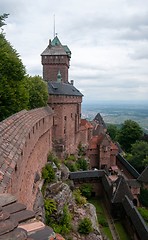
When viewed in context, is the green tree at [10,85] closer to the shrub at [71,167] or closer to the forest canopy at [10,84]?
the forest canopy at [10,84]

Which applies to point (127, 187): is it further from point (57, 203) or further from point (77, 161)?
A: point (57, 203)

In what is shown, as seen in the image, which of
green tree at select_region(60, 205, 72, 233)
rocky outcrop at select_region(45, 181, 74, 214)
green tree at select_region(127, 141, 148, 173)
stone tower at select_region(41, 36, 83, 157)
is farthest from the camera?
green tree at select_region(127, 141, 148, 173)

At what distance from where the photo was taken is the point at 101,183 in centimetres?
3284

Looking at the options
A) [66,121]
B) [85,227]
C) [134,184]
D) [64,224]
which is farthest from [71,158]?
[64,224]

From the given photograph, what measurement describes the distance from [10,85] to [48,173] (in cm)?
697

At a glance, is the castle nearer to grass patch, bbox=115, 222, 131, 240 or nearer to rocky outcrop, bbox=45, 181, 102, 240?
grass patch, bbox=115, 222, 131, 240

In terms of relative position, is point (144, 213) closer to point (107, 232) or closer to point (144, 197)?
point (144, 197)

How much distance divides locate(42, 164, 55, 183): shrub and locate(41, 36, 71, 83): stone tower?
22984mm

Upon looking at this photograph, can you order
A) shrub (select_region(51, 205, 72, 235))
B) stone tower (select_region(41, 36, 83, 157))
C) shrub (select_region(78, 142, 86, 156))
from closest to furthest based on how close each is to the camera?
shrub (select_region(51, 205, 72, 235))
stone tower (select_region(41, 36, 83, 157))
shrub (select_region(78, 142, 86, 156))

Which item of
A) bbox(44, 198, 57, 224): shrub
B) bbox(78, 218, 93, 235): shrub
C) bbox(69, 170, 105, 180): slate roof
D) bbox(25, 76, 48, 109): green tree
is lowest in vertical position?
bbox(69, 170, 105, 180): slate roof

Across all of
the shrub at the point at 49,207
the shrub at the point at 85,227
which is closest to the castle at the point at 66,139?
the shrub at the point at 49,207

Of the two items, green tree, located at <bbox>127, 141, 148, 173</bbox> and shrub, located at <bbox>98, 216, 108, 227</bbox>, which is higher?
green tree, located at <bbox>127, 141, 148, 173</bbox>

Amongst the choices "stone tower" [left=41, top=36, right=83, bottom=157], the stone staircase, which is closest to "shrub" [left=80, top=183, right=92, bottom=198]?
"stone tower" [left=41, top=36, right=83, bottom=157]

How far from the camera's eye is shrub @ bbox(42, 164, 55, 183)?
18422 millimetres
